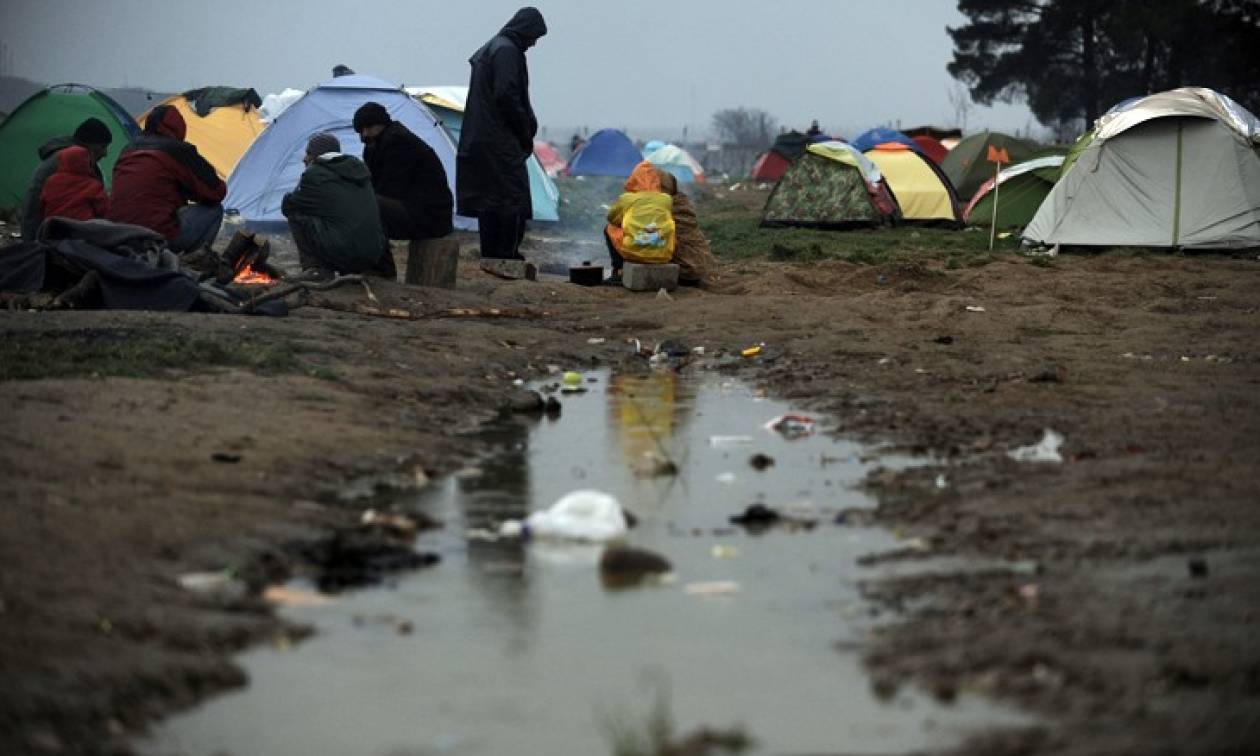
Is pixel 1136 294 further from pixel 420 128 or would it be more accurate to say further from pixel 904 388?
pixel 420 128

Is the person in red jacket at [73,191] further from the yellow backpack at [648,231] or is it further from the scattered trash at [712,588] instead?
the scattered trash at [712,588]

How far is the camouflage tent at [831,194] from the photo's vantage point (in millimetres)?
25391

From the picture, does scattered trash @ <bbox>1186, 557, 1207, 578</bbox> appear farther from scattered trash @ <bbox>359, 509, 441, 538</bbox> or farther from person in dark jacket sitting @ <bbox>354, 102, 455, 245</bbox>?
person in dark jacket sitting @ <bbox>354, 102, 455, 245</bbox>

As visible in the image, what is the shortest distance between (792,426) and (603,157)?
40677mm

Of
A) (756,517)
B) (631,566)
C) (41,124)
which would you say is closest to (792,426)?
(756,517)

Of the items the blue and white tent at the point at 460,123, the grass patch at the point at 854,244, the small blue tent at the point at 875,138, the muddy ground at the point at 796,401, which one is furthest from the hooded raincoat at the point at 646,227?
the small blue tent at the point at 875,138

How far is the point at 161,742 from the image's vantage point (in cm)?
405

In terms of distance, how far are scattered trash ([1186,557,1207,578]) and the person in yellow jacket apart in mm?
10457

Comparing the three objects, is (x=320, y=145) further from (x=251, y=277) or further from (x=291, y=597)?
(x=291, y=597)

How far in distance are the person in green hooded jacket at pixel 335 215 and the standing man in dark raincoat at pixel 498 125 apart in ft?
7.21

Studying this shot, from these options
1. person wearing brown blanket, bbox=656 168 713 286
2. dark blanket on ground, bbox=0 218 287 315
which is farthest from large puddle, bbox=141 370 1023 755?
person wearing brown blanket, bbox=656 168 713 286

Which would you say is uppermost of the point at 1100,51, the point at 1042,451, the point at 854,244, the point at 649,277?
the point at 1100,51

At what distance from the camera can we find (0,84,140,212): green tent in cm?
2145

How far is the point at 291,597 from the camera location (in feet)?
17.3
